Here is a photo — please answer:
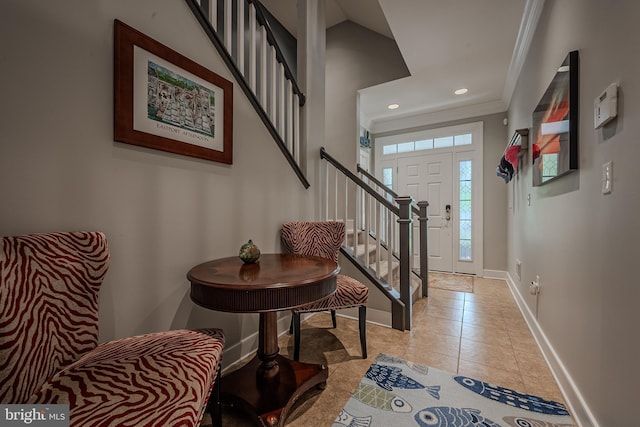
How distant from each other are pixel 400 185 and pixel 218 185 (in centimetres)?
372

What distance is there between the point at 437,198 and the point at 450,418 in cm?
362

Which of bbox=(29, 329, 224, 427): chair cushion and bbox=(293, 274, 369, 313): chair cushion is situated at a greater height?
bbox=(29, 329, 224, 427): chair cushion

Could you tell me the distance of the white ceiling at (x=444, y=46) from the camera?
2.28 meters

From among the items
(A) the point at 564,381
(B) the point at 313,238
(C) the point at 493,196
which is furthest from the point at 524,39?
(A) the point at 564,381

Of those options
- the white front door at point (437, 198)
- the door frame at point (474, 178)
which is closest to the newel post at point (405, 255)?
the white front door at point (437, 198)

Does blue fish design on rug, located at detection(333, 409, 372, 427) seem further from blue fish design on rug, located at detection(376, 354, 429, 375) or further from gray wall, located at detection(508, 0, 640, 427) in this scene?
gray wall, located at detection(508, 0, 640, 427)

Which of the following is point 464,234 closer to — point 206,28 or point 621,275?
point 621,275

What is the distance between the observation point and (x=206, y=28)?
157cm

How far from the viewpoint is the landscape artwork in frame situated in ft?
4.57

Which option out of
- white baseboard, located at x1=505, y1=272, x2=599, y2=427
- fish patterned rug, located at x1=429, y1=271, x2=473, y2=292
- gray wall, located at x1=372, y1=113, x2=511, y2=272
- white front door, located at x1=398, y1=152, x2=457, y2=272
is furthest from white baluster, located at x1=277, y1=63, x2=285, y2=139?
gray wall, located at x1=372, y1=113, x2=511, y2=272

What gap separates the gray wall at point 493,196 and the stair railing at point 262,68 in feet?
10.3

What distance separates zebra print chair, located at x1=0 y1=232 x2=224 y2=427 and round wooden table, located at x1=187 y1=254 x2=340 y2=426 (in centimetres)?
21

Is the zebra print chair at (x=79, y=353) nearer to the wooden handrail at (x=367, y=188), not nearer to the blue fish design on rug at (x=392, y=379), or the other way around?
the blue fish design on rug at (x=392, y=379)

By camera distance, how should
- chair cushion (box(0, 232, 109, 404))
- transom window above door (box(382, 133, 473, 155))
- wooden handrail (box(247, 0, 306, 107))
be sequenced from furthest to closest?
transom window above door (box(382, 133, 473, 155)), wooden handrail (box(247, 0, 306, 107)), chair cushion (box(0, 232, 109, 404))
